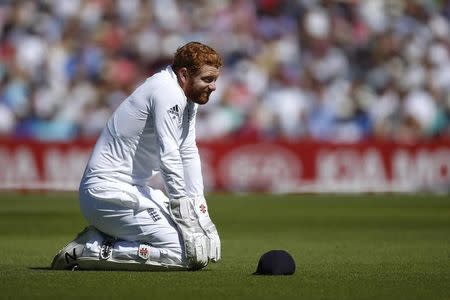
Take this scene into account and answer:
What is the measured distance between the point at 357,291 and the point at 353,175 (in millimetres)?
13546

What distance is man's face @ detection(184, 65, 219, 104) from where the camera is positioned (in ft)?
28.5

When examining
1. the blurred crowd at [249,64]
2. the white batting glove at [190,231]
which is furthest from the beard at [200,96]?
the blurred crowd at [249,64]

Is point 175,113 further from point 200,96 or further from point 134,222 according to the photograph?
point 134,222

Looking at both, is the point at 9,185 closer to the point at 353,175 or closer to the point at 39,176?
the point at 39,176

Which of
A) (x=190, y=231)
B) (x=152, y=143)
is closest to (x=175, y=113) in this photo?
(x=152, y=143)

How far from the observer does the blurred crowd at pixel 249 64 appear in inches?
846

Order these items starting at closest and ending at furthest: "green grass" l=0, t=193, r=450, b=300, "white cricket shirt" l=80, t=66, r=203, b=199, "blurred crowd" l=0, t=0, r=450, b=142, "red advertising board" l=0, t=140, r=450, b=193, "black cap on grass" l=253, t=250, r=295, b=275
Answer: "green grass" l=0, t=193, r=450, b=300 < "black cap on grass" l=253, t=250, r=295, b=275 < "white cricket shirt" l=80, t=66, r=203, b=199 < "red advertising board" l=0, t=140, r=450, b=193 < "blurred crowd" l=0, t=0, r=450, b=142

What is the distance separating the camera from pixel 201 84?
8695mm

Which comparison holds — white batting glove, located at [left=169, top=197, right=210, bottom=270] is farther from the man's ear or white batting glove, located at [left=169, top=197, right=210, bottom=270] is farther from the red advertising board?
the red advertising board

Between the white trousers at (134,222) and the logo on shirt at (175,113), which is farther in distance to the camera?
the white trousers at (134,222)

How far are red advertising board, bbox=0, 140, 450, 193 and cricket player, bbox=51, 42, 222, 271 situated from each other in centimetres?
1150

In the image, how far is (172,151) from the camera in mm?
8438

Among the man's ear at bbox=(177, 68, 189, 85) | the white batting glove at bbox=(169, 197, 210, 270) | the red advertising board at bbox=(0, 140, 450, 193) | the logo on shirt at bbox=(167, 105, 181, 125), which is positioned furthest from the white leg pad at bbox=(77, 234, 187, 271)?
the red advertising board at bbox=(0, 140, 450, 193)

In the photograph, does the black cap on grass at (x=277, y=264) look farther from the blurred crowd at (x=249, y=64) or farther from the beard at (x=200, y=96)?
the blurred crowd at (x=249, y=64)
